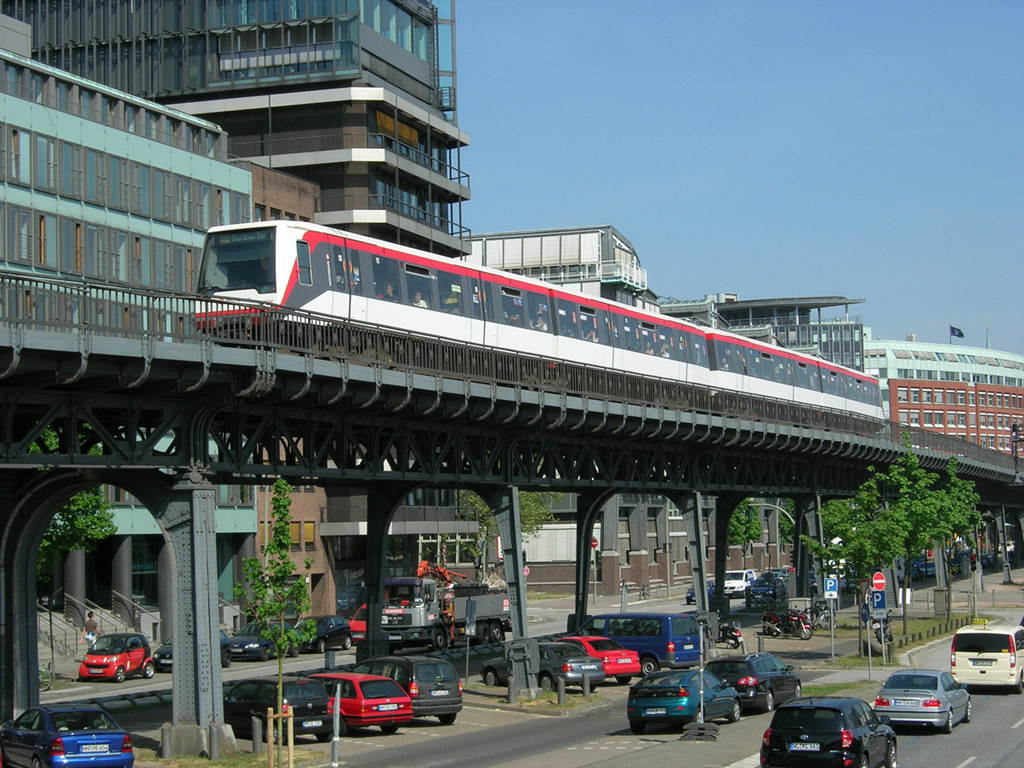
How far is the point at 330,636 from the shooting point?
191 ft

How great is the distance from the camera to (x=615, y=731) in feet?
109

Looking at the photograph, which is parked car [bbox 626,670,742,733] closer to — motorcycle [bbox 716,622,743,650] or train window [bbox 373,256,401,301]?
train window [bbox 373,256,401,301]

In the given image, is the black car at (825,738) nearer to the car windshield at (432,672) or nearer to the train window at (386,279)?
the car windshield at (432,672)

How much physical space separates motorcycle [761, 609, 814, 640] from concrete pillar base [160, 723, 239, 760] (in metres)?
36.9

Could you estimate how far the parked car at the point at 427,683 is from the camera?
111 feet

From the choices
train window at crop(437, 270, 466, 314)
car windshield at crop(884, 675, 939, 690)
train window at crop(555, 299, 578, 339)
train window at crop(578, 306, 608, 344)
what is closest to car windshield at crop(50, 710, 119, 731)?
car windshield at crop(884, 675, 939, 690)

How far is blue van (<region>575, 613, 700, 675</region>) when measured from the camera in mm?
44469

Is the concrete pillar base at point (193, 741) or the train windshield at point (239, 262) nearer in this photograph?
the concrete pillar base at point (193, 741)

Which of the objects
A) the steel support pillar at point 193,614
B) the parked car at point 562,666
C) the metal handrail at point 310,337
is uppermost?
the metal handrail at point 310,337

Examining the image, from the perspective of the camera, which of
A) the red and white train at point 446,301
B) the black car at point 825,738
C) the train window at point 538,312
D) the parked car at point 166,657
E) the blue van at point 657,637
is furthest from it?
the parked car at point 166,657

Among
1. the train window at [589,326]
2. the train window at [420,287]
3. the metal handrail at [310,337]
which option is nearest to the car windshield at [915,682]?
the metal handrail at [310,337]

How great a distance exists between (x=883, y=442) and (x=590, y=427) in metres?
34.7

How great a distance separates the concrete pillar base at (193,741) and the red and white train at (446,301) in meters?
10.4

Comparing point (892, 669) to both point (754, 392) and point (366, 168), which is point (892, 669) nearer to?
point (754, 392)
